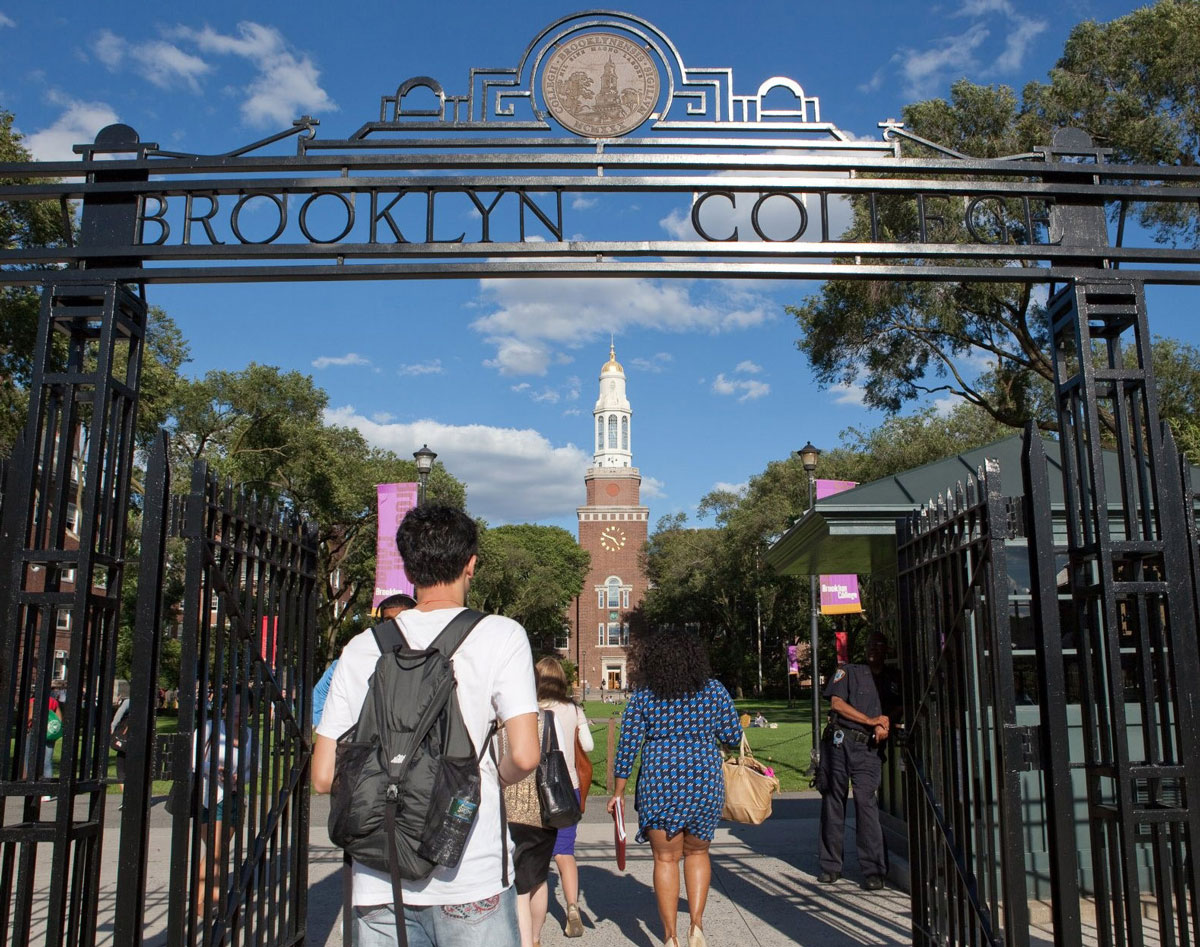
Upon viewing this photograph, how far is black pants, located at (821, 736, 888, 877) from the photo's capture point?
7301 mm

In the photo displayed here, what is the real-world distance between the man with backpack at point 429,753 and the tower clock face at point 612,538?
87.5m

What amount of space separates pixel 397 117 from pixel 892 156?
254cm

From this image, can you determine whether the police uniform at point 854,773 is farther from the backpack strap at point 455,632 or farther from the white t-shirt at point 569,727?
the backpack strap at point 455,632

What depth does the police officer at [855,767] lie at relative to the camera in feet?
24.0

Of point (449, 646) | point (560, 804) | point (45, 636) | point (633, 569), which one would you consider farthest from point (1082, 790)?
point (633, 569)

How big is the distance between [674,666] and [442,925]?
9.97 feet

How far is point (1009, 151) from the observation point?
17875 millimetres

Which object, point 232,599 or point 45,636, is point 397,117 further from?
point 45,636

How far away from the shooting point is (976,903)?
4301 mm

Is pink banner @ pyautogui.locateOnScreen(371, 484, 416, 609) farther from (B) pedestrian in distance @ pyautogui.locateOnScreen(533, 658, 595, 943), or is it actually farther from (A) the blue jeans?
(A) the blue jeans

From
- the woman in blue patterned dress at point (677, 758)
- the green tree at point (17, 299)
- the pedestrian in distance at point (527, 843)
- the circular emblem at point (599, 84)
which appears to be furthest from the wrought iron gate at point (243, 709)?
the green tree at point (17, 299)

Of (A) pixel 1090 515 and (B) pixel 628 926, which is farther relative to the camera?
(B) pixel 628 926

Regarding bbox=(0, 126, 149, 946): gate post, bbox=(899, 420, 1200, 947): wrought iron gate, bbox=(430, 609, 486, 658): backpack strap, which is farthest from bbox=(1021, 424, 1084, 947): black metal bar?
bbox=(0, 126, 149, 946): gate post

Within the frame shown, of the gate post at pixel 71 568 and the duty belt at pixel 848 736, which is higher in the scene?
the gate post at pixel 71 568
